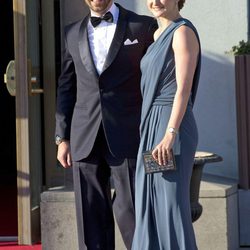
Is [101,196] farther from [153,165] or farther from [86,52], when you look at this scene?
[86,52]

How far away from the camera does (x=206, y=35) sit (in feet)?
19.1

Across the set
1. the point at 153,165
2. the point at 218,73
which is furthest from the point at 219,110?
the point at 153,165

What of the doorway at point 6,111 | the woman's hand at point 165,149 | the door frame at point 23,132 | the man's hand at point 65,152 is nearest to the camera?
the woman's hand at point 165,149

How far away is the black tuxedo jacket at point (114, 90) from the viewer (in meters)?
4.14

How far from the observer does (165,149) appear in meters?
3.76

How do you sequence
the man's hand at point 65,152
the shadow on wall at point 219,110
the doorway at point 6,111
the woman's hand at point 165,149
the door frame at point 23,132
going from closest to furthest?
1. the woman's hand at point 165,149
2. the man's hand at point 65,152
3. the door frame at point 23,132
4. the shadow on wall at point 219,110
5. the doorway at point 6,111

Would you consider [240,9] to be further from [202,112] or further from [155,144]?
[155,144]

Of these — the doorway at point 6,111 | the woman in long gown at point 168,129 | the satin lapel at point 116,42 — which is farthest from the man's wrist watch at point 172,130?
the doorway at point 6,111

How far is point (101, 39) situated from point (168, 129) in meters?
0.71

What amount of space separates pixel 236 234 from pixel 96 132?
189 centimetres

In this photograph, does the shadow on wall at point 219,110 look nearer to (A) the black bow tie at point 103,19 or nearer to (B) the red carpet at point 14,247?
(B) the red carpet at point 14,247

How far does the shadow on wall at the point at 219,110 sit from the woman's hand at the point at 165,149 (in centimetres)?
207

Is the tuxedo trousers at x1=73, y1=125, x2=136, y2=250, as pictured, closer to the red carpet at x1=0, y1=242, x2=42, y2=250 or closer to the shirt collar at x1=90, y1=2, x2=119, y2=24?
the shirt collar at x1=90, y1=2, x2=119, y2=24

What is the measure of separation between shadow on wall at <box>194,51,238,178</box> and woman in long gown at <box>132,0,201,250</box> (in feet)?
6.09
